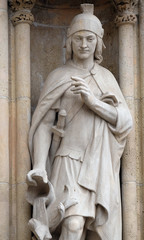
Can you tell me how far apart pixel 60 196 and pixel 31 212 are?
1.56 ft

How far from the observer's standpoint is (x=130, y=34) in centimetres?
1191

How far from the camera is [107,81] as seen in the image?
38.1 ft

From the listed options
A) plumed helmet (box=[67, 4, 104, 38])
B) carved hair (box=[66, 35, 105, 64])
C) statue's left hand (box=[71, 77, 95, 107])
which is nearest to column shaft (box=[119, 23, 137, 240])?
carved hair (box=[66, 35, 105, 64])

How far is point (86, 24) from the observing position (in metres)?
11.5

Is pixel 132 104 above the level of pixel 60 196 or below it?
above

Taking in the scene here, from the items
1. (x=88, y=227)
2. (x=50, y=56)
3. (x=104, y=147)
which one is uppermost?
(x=50, y=56)

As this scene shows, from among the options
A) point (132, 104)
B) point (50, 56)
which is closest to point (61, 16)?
point (50, 56)

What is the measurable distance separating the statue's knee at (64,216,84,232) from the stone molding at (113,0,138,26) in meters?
2.13

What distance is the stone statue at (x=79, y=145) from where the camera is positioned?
36.2 ft

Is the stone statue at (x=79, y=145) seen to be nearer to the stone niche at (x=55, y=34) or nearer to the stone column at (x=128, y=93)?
the stone column at (x=128, y=93)

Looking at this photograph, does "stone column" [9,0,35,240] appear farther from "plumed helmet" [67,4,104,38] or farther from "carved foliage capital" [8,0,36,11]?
"plumed helmet" [67,4,104,38]

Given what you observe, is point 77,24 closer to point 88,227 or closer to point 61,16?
point 61,16

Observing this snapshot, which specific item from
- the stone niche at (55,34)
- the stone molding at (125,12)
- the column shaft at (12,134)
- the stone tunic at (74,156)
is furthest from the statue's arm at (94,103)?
the stone molding at (125,12)

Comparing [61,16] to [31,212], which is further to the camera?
[61,16]
